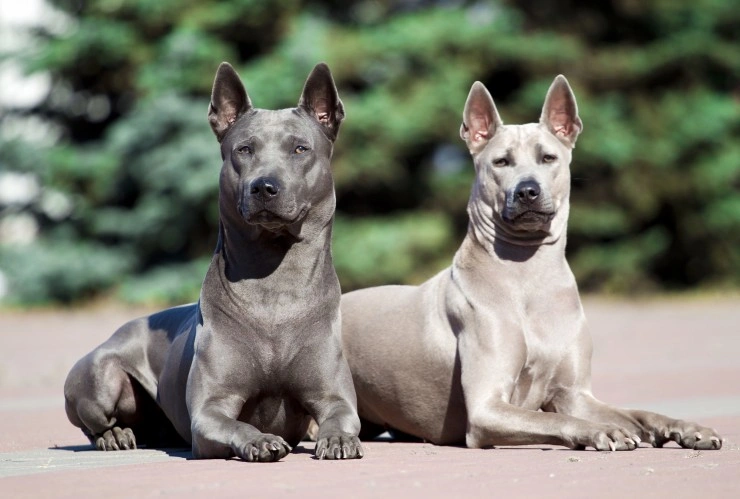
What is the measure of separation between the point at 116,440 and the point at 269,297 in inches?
59.5

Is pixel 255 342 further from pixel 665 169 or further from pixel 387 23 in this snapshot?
pixel 665 169

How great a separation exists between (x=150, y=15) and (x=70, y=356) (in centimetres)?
1066

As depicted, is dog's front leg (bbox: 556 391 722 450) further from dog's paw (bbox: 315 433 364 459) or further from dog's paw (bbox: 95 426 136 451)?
dog's paw (bbox: 95 426 136 451)

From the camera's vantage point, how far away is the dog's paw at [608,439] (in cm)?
602

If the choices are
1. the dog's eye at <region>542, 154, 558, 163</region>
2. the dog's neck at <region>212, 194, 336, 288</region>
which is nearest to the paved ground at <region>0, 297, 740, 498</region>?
the dog's neck at <region>212, 194, 336, 288</region>

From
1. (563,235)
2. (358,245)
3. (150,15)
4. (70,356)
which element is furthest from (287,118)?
(150,15)

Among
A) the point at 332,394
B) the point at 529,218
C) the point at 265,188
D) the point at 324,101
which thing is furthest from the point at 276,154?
the point at 529,218

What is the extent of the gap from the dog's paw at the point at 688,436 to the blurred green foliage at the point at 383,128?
1623 cm

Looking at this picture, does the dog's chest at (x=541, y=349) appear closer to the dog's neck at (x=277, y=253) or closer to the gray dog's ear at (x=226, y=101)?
the dog's neck at (x=277, y=253)

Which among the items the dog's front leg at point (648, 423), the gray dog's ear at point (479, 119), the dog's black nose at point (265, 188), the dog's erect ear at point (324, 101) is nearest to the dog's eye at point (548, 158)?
the gray dog's ear at point (479, 119)

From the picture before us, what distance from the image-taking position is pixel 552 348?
6.81 m

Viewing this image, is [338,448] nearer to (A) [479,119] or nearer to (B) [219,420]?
(B) [219,420]

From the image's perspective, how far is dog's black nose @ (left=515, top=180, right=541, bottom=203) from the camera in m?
6.90

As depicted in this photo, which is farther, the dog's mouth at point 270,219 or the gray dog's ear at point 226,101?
the gray dog's ear at point 226,101
